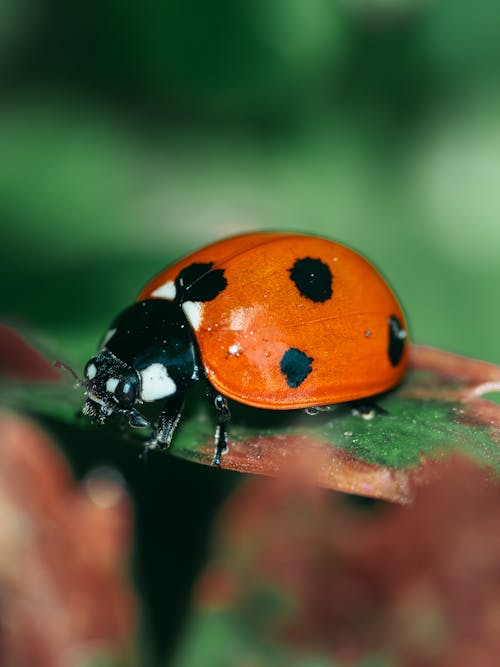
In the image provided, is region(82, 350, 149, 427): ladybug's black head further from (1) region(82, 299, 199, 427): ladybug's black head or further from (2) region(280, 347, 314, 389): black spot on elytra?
(2) region(280, 347, 314, 389): black spot on elytra

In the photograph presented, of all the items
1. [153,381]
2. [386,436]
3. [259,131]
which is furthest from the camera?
[259,131]

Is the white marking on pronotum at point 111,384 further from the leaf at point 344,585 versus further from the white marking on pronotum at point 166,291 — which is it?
the leaf at point 344,585

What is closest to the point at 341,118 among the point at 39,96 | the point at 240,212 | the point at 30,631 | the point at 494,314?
the point at 240,212

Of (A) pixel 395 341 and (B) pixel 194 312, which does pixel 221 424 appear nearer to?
(B) pixel 194 312

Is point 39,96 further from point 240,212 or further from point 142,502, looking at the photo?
point 142,502

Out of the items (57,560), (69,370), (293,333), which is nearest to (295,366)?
(293,333)

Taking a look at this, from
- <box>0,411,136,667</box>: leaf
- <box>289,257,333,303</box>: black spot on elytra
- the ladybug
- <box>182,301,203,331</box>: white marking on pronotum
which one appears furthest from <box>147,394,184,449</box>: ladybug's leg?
<box>0,411,136,667</box>: leaf
